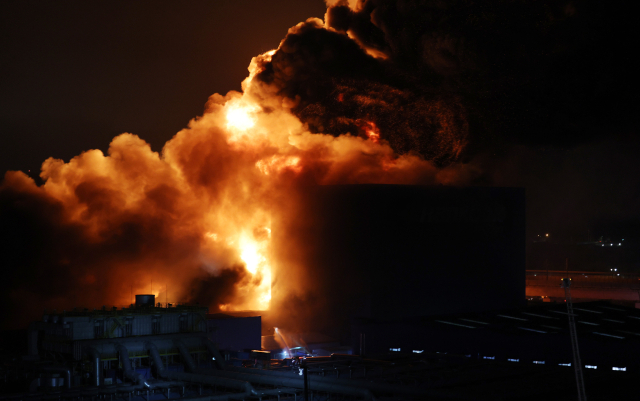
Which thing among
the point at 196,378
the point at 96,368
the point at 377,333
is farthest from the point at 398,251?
the point at 96,368

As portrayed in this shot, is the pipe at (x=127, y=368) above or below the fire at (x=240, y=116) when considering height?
below

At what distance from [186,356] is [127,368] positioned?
439 cm

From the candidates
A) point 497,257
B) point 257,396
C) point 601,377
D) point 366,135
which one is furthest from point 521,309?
point 257,396

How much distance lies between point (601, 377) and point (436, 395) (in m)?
11.1

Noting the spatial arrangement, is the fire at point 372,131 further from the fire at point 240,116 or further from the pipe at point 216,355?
the pipe at point 216,355

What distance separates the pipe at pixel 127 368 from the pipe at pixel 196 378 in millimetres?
1683

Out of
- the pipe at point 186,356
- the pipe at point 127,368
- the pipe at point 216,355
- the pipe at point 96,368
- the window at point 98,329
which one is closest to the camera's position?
the pipe at point 127,368

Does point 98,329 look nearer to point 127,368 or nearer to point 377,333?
point 127,368

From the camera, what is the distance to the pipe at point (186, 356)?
139 feet

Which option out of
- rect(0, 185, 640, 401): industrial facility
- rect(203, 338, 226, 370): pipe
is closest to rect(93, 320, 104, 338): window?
rect(0, 185, 640, 401): industrial facility

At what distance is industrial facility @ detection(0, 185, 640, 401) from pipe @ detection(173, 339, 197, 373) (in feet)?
0.33

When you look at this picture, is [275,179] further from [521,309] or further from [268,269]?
[521,309]

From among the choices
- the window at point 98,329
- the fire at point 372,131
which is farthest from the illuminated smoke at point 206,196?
the window at point 98,329

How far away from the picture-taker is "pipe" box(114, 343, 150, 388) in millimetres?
36959
